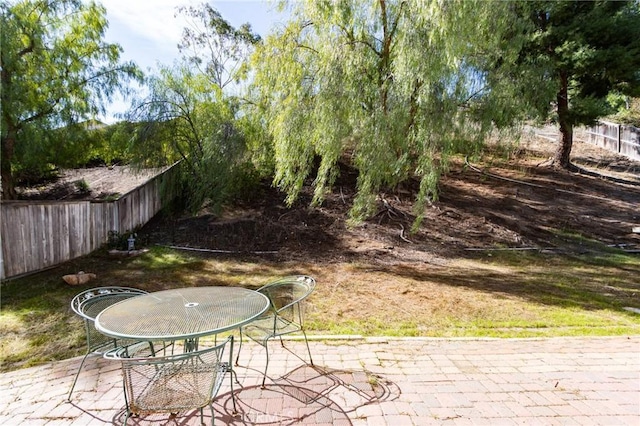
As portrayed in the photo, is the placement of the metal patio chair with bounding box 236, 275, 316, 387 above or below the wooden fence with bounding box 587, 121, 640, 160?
below

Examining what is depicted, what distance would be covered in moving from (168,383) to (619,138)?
1885 centimetres

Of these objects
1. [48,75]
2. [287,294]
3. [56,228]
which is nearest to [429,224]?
[287,294]

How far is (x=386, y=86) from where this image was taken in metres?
5.94

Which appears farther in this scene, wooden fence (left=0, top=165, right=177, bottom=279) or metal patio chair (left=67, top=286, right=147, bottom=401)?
wooden fence (left=0, top=165, right=177, bottom=279)

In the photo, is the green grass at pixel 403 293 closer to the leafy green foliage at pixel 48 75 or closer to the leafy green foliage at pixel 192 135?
the leafy green foliage at pixel 192 135

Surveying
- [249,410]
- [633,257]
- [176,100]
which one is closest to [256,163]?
[176,100]

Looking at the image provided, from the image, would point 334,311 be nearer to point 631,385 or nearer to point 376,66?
point 631,385

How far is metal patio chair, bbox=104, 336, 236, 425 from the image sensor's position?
5.39 ft

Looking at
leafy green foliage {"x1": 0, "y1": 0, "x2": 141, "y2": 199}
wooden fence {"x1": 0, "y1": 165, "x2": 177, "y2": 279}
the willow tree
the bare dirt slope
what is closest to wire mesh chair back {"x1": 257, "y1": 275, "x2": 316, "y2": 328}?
the willow tree

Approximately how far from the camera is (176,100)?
27.4ft

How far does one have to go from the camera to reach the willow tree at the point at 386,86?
17.9 feet

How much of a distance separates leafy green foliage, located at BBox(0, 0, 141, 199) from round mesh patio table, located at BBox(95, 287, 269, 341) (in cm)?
616

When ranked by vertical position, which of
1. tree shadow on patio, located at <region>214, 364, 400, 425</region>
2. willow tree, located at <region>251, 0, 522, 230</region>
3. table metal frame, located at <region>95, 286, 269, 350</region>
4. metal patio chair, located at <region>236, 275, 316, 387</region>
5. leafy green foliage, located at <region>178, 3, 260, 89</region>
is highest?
leafy green foliage, located at <region>178, 3, 260, 89</region>

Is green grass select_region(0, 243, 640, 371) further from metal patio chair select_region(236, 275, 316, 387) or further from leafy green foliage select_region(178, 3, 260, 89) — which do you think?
leafy green foliage select_region(178, 3, 260, 89)
